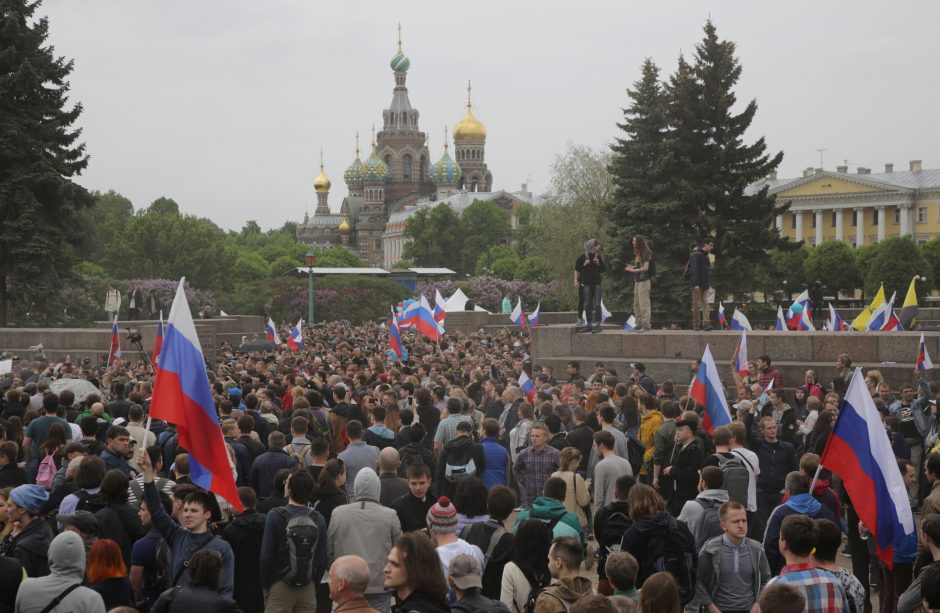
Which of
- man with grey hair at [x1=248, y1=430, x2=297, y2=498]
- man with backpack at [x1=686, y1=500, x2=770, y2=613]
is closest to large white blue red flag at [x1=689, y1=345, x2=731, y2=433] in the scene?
man with grey hair at [x1=248, y1=430, x2=297, y2=498]

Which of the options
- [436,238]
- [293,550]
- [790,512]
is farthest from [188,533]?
[436,238]

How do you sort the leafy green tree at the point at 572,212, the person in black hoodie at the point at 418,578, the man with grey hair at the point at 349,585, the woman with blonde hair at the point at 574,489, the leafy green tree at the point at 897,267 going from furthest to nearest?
the leafy green tree at the point at 897,267
the leafy green tree at the point at 572,212
the woman with blonde hair at the point at 574,489
the person in black hoodie at the point at 418,578
the man with grey hair at the point at 349,585

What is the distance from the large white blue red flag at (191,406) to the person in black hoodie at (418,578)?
2.25 metres

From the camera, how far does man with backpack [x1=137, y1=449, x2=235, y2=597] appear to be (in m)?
6.37

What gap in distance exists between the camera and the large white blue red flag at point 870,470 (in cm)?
671

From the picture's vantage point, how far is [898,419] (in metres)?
10.7

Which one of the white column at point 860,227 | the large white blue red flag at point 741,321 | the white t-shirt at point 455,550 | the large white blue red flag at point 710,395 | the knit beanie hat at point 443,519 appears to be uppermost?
the white column at point 860,227

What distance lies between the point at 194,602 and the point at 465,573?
1203 millimetres

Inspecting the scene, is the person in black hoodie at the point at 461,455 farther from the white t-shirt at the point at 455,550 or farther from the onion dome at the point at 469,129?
the onion dome at the point at 469,129

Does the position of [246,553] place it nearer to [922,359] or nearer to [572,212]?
[922,359]

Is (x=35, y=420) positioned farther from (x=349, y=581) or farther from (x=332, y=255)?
(x=332, y=255)

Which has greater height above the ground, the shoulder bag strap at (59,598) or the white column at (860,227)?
the white column at (860,227)

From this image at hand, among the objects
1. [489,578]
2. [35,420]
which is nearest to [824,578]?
[489,578]

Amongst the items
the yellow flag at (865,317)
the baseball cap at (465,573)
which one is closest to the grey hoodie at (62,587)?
the baseball cap at (465,573)
